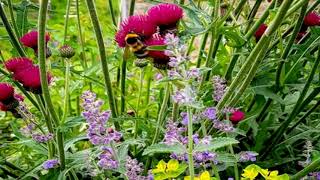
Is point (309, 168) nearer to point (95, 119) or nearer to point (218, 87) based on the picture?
point (218, 87)

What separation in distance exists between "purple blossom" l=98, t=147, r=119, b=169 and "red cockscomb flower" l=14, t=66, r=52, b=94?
194 millimetres

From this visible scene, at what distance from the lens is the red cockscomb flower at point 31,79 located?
3.79 feet

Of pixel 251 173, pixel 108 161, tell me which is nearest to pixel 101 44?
pixel 108 161

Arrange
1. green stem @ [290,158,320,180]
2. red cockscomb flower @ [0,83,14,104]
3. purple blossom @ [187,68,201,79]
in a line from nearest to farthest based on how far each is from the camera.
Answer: purple blossom @ [187,68,201,79]
green stem @ [290,158,320,180]
red cockscomb flower @ [0,83,14,104]

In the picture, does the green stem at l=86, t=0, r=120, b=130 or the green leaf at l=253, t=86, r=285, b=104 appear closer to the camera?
the green stem at l=86, t=0, r=120, b=130

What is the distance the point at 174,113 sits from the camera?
1273 mm

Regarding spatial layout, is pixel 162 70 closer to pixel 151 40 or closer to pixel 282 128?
pixel 151 40

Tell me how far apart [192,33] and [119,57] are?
0.54 meters

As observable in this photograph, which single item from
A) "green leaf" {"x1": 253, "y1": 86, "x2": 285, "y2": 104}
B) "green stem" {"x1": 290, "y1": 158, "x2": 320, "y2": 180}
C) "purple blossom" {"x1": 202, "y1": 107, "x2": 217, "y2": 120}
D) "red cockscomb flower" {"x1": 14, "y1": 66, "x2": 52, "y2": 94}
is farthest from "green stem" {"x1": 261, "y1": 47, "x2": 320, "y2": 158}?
"red cockscomb flower" {"x1": 14, "y1": 66, "x2": 52, "y2": 94}

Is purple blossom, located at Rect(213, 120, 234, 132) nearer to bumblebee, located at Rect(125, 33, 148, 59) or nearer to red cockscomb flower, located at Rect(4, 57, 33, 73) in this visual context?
bumblebee, located at Rect(125, 33, 148, 59)

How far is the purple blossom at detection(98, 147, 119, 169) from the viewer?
1.05m

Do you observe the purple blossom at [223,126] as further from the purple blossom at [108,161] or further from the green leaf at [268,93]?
the green leaf at [268,93]

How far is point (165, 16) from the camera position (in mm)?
1034

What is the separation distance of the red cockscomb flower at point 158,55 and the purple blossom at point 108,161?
18 centimetres
